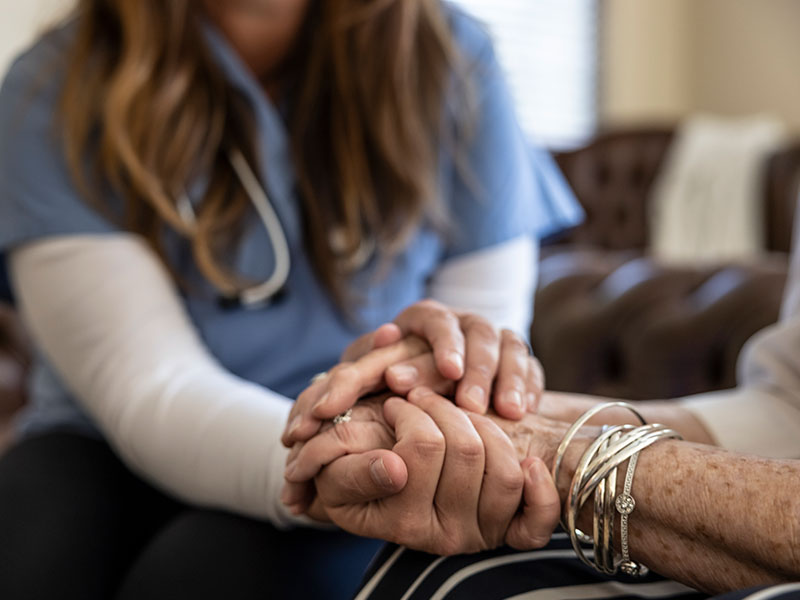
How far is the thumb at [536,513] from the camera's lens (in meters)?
0.56

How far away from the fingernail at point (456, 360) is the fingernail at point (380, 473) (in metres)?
0.12

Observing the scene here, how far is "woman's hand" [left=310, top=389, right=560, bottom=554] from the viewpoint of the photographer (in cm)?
56

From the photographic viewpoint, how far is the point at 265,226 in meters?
0.94

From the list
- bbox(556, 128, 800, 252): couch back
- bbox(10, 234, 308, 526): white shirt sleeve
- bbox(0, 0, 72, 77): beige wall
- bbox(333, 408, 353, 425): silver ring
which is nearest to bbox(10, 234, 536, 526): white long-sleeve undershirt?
bbox(10, 234, 308, 526): white shirt sleeve

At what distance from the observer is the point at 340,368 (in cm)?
65

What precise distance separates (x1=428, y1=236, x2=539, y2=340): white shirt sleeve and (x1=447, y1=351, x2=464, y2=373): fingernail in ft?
1.24

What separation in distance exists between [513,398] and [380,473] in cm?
14

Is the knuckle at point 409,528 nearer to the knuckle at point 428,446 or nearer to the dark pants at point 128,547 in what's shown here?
the knuckle at point 428,446

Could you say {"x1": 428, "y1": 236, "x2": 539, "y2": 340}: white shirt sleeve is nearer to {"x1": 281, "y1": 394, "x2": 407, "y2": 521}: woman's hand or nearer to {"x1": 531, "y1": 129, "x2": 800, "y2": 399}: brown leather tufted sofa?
{"x1": 531, "y1": 129, "x2": 800, "y2": 399}: brown leather tufted sofa

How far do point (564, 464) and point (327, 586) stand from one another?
23cm

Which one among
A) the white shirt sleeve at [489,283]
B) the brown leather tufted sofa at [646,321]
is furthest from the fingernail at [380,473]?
the brown leather tufted sofa at [646,321]

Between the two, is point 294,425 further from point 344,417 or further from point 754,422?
point 754,422

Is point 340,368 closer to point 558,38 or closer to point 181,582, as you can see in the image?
point 181,582

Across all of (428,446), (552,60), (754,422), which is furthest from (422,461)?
(552,60)
